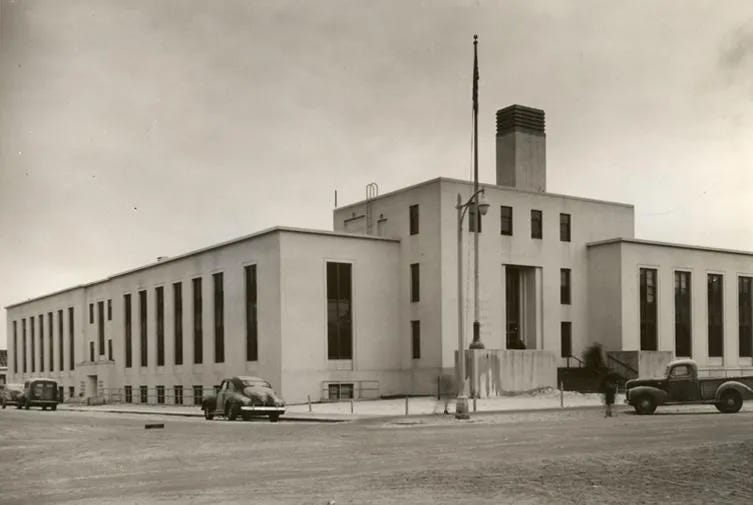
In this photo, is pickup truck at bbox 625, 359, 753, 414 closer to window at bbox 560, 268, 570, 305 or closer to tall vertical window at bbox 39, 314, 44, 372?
window at bbox 560, 268, 570, 305

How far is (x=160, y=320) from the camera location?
65.2m

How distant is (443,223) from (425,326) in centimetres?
605

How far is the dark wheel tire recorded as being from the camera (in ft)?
113

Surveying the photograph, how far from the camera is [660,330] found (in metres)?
57.1

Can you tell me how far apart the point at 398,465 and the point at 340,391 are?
37.1 meters

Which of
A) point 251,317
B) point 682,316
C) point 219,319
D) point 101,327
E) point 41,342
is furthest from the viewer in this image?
point 41,342

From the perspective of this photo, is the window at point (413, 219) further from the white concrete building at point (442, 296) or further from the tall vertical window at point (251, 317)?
the tall vertical window at point (251, 317)

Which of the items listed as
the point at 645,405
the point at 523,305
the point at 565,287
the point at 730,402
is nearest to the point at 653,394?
the point at 645,405

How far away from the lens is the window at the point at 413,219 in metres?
54.4

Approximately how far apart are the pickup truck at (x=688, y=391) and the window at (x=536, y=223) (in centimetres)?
2517

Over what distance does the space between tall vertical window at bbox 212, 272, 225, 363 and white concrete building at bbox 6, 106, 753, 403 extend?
0.40 ft

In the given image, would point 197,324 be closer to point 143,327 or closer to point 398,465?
point 143,327

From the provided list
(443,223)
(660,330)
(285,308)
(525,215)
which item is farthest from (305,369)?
(660,330)

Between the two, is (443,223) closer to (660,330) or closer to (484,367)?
A: (484,367)
